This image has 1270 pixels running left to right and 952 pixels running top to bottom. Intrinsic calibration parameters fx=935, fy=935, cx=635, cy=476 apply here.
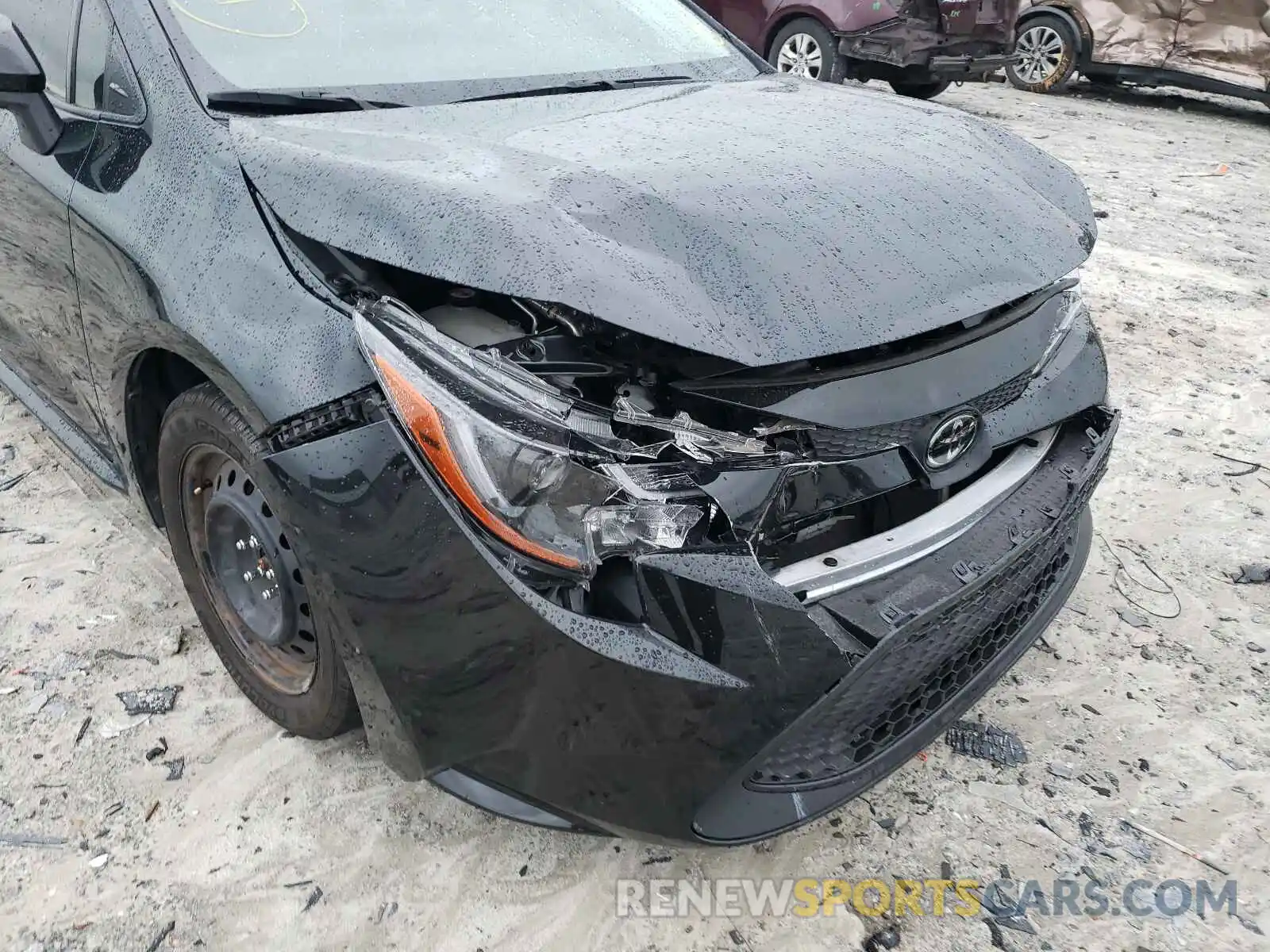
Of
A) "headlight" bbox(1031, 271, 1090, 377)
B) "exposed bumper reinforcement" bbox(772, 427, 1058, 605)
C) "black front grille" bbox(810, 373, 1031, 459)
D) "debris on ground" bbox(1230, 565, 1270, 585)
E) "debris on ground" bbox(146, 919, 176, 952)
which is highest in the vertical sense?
"headlight" bbox(1031, 271, 1090, 377)

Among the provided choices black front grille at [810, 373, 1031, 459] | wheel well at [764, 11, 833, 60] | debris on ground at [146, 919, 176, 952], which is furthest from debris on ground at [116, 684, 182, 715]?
wheel well at [764, 11, 833, 60]

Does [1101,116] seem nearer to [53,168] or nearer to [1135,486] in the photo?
[1135,486]

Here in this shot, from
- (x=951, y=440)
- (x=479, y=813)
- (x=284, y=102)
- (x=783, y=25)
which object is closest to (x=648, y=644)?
(x=951, y=440)

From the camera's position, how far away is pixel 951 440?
5.39 feet

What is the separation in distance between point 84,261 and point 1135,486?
10.1 feet

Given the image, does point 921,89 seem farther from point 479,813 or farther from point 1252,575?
point 479,813

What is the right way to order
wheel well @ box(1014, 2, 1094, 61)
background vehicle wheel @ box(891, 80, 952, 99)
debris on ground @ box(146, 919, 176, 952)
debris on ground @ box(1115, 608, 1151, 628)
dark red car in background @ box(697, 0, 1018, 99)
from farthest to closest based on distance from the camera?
wheel well @ box(1014, 2, 1094, 61), background vehicle wheel @ box(891, 80, 952, 99), dark red car in background @ box(697, 0, 1018, 99), debris on ground @ box(1115, 608, 1151, 628), debris on ground @ box(146, 919, 176, 952)

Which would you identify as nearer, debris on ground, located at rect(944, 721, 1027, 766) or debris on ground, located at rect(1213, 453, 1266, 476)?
debris on ground, located at rect(944, 721, 1027, 766)

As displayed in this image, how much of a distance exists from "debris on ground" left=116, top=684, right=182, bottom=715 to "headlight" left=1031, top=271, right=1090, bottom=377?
79.6 inches

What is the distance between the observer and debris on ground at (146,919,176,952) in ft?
5.42

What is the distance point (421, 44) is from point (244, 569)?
4.16ft

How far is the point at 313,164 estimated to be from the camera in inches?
63.3

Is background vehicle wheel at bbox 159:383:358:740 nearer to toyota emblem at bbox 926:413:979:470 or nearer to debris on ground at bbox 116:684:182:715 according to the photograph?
debris on ground at bbox 116:684:182:715

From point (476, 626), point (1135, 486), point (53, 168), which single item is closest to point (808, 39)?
point (1135, 486)
